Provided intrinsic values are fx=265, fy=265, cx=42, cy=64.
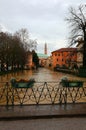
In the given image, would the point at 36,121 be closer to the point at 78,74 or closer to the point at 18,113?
the point at 18,113

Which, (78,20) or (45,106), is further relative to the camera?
(78,20)

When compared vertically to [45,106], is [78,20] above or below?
above

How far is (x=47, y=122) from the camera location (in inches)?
360

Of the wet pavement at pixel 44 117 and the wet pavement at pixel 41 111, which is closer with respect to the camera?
the wet pavement at pixel 44 117

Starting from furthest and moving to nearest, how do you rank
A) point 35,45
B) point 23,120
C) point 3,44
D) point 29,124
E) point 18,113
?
point 35,45 → point 3,44 → point 18,113 → point 23,120 → point 29,124

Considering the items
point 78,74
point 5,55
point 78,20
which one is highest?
point 78,20

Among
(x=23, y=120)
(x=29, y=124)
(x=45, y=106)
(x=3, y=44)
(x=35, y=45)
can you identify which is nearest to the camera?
(x=29, y=124)

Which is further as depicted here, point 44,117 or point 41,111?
point 41,111

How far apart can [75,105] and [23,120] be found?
316cm

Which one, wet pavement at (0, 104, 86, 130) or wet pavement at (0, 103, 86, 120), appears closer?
wet pavement at (0, 104, 86, 130)

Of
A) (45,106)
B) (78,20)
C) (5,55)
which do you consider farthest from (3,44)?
(45,106)

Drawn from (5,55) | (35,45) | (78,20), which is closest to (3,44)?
(5,55)

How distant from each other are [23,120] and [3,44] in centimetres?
4526

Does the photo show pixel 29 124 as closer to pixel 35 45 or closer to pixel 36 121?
pixel 36 121
